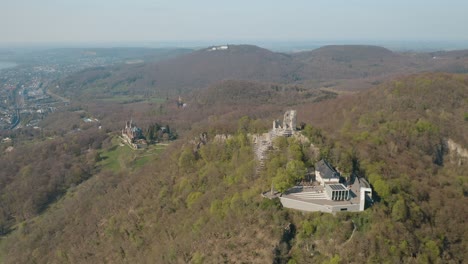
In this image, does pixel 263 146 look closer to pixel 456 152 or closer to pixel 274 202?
pixel 274 202

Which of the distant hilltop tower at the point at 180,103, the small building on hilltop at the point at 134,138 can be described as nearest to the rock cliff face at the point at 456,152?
the small building on hilltop at the point at 134,138

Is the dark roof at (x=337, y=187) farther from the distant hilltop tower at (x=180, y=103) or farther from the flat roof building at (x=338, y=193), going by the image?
the distant hilltop tower at (x=180, y=103)

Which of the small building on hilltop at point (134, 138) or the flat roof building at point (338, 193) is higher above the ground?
the flat roof building at point (338, 193)

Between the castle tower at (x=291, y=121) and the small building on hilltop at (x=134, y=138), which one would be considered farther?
the small building on hilltop at (x=134, y=138)

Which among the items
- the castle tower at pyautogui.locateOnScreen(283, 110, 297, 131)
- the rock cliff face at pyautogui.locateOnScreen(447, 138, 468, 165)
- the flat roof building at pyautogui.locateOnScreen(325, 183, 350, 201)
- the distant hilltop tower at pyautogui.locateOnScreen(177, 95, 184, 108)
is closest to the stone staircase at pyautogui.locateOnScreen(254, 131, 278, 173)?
the castle tower at pyautogui.locateOnScreen(283, 110, 297, 131)

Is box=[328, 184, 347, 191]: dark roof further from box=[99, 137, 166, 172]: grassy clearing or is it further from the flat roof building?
box=[99, 137, 166, 172]: grassy clearing
